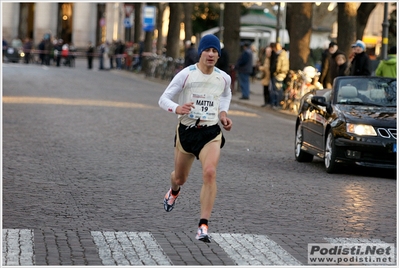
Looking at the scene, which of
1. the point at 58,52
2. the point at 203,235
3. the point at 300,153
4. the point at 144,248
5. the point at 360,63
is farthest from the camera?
the point at 58,52

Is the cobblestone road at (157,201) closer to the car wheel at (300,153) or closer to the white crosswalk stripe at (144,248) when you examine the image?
the white crosswalk stripe at (144,248)

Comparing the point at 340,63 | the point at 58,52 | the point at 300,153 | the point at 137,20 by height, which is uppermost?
the point at 137,20

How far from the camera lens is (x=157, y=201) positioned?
11.7 meters

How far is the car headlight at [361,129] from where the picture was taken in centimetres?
1488

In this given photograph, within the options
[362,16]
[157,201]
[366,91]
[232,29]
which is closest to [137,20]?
[232,29]

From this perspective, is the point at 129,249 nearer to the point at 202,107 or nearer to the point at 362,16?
the point at 202,107

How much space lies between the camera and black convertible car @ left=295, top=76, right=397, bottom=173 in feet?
48.7

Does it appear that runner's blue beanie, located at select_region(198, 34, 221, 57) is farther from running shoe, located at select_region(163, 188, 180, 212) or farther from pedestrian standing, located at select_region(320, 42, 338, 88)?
pedestrian standing, located at select_region(320, 42, 338, 88)

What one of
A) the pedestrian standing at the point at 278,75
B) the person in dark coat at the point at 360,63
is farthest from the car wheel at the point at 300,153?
the pedestrian standing at the point at 278,75

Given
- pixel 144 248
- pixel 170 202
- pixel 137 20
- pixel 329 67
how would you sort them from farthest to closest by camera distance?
pixel 137 20 → pixel 329 67 → pixel 170 202 → pixel 144 248

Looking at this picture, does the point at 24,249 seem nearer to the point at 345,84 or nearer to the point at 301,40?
the point at 345,84

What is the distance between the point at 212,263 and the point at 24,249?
57.0 inches

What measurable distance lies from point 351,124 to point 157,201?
4132 millimetres

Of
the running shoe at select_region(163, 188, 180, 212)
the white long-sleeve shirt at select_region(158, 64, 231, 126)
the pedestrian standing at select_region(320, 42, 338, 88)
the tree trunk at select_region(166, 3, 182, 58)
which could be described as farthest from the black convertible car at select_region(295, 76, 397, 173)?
the tree trunk at select_region(166, 3, 182, 58)
